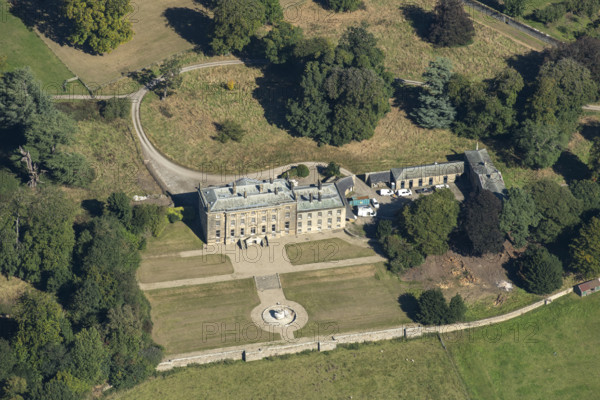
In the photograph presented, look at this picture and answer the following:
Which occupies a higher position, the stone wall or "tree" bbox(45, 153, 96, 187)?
"tree" bbox(45, 153, 96, 187)

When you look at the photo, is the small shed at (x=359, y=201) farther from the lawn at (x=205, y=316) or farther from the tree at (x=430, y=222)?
the lawn at (x=205, y=316)

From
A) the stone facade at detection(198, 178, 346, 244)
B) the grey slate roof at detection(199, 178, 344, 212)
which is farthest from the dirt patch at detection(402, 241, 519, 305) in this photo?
the grey slate roof at detection(199, 178, 344, 212)

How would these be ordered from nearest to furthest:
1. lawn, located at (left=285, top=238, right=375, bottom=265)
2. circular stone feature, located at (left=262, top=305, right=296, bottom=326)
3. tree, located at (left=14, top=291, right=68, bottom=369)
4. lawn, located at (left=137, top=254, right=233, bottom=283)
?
tree, located at (left=14, top=291, right=68, bottom=369) → circular stone feature, located at (left=262, top=305, right=296, bottom=326) → lawn, located at (left=137, top=254, right=233, bottom=283) → lawn, located at (left=285, top=238, right=375, bottom=265)

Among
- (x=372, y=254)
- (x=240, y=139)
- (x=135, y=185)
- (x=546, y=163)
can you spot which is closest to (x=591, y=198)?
(x=546, y=163)

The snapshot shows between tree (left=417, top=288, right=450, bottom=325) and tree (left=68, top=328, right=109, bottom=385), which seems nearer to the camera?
tree (left=68, top=328, right=109, bottom=385)

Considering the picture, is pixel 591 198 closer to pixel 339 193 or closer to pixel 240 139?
pixel 339 193

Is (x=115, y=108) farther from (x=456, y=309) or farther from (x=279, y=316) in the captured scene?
(x=456, y=309)

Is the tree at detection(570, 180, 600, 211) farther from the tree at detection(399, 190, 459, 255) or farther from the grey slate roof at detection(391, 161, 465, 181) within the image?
the tree at detection(399, 190, 459, 255)
